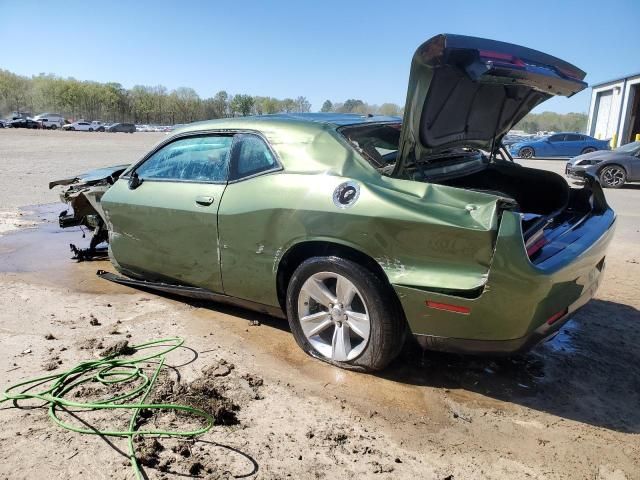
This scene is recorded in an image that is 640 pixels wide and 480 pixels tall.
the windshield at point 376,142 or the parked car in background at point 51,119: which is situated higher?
the parked car in background at point 51,119

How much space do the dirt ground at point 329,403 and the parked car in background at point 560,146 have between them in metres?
21.8

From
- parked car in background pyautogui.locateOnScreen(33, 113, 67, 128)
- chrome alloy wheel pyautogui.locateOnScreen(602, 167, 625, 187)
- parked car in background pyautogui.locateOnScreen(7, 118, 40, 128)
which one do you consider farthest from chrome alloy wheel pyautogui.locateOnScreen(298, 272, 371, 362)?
parked car in background pyautogui.locateOnScreen(33, 113, 67, 128)

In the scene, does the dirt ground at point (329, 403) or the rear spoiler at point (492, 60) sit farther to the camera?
the rear spoiler at point (492, 60)

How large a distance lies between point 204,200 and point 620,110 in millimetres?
36932

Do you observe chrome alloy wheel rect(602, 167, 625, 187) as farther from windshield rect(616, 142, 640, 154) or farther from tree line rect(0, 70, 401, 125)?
tree line rect(0, 70, 401, 125)

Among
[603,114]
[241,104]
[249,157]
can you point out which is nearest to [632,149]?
[249,157]

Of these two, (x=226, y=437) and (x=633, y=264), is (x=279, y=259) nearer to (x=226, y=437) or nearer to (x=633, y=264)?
(x=226, y=437)

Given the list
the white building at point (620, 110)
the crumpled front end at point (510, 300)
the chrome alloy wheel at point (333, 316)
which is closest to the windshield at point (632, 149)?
the crumpled front end at point (510, 300)

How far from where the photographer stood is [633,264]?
19.5 ft

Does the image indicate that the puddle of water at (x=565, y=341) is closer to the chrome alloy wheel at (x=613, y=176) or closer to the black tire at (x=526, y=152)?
the chrome alloy wheel at (x=613, y=176)

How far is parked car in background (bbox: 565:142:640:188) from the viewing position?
14.0 m

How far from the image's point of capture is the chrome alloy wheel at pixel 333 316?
3146mm

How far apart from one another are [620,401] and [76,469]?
9.75ft

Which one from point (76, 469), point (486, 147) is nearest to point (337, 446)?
point (76, 469)
